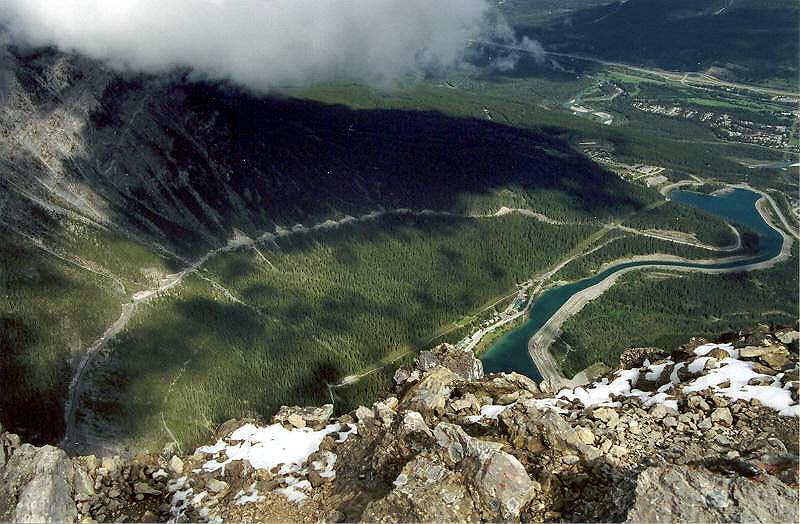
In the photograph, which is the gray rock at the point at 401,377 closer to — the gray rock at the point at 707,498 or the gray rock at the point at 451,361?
the gray rock at the point at 451,361

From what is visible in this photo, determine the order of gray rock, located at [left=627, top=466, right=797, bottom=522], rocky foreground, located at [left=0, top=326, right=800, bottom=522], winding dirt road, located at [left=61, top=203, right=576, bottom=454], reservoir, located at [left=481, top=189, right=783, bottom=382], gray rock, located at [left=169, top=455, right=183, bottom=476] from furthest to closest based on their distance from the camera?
reservoir, located at [left=481, top=189, right=783, bottom=382] → winding dirt road, located at [left=61, top=203, right=576, bottom=454] → gray rock, located at [left=169, top=455, right=183, bottom=476] → rocky foreground, located at [left=0, top=326, right=800, bottom=522] → gray rock, located at [left=627, top=466, right=797, bottom=522]

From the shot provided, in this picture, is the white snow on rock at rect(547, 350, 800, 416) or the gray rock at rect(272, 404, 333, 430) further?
the gray rock at rect(272, 404, 333, 430)

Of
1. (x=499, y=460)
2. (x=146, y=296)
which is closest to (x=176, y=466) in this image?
(x=499, y=460)

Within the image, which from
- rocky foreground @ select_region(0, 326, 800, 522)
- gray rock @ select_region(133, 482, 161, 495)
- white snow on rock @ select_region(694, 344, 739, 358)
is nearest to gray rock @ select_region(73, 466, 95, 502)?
rocky foreground @ select_region(0, 326, 800, 522)

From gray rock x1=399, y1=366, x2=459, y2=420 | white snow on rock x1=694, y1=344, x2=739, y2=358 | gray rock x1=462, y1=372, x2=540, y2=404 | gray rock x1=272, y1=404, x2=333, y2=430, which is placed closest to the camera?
white snow on rock x1=694, y1=344, x2=739, y2=358

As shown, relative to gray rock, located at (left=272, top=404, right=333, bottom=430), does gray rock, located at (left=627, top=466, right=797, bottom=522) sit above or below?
above

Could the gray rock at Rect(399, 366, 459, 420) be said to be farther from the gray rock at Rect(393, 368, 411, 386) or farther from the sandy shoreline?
the sandy shoreline

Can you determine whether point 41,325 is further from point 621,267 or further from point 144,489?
point 621,267
